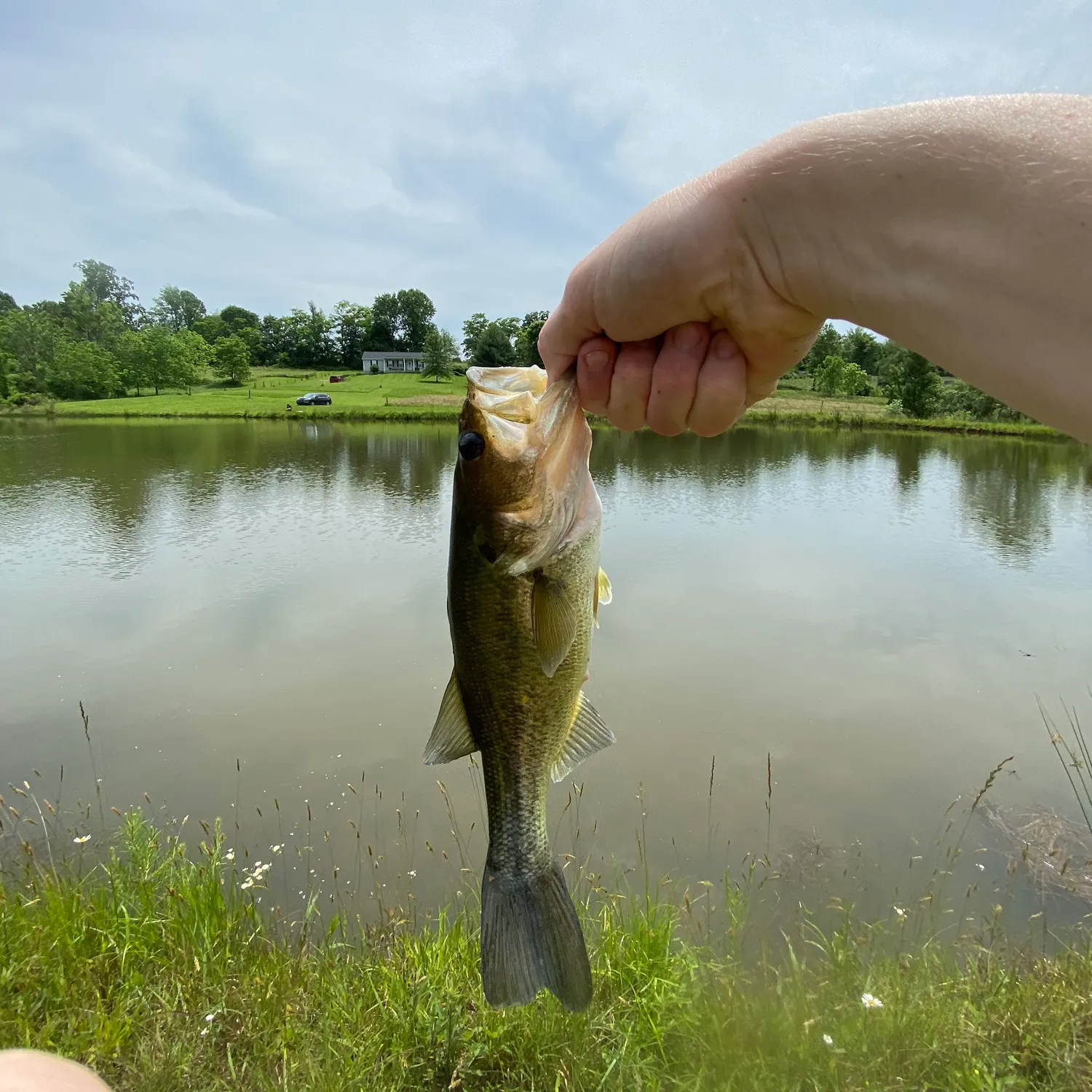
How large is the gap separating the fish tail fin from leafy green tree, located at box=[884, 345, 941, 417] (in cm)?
5120

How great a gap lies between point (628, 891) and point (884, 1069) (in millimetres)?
1825

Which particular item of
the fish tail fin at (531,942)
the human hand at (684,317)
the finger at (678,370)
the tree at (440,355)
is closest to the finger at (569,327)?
the human hand at (684,317)

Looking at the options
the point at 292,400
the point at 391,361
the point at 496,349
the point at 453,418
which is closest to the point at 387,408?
the point at 453,418

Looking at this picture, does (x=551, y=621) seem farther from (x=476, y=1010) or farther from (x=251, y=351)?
(x=251, y=351)

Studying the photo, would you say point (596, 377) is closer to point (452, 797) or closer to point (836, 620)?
point (452, 797)

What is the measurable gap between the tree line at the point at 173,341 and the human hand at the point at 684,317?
39103 mm

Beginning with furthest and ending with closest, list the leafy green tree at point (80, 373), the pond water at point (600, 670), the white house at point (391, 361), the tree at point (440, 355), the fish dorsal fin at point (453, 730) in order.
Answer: the white house at point (391, 361) < the tree at point (440, 355) < the leafy green tree at point (80, 373) < the pond water at point (600, 670) < the fish dorsal fin at point (453, 730)

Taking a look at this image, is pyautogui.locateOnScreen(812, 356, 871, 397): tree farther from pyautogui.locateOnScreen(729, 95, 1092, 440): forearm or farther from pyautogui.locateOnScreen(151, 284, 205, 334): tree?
pyautogui.locateOnScreen(151, 284, 205, 334): tree

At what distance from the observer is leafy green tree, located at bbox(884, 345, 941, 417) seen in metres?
46.7

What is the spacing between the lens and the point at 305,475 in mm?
24547

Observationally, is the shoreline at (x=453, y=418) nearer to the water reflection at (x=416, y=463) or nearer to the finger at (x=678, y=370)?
the water reflection at (x=416, y=463)

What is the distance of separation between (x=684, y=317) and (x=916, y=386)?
52561mm

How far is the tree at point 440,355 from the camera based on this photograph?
62.7m

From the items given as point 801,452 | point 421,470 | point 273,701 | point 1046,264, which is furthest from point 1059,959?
point 801,452
